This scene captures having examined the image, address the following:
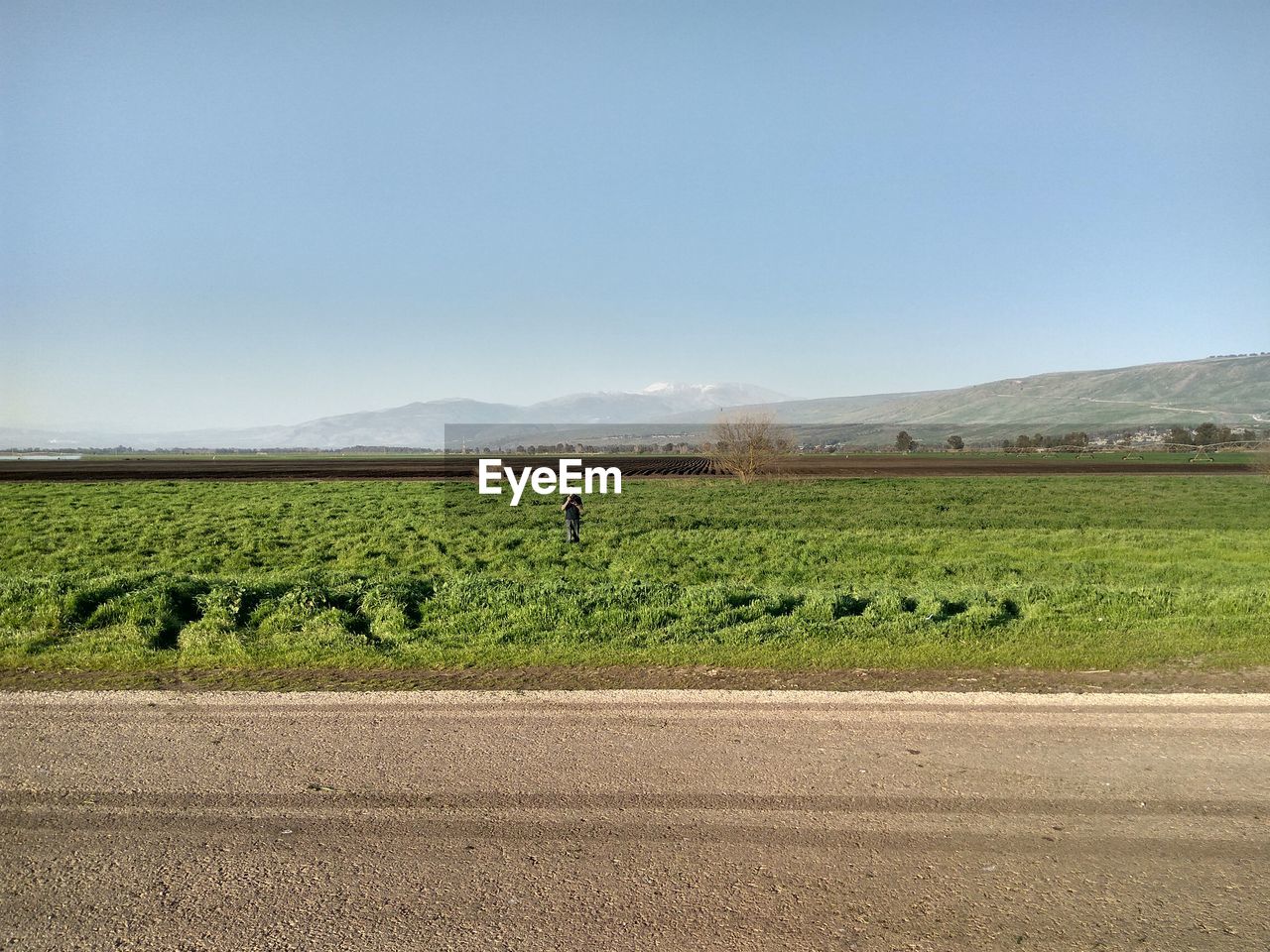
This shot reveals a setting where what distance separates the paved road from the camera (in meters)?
4.33

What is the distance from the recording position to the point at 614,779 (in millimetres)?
6082

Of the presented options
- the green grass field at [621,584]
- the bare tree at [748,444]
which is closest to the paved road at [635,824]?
the green grass field at [621,584]

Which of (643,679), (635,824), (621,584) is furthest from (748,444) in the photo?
(635,824)

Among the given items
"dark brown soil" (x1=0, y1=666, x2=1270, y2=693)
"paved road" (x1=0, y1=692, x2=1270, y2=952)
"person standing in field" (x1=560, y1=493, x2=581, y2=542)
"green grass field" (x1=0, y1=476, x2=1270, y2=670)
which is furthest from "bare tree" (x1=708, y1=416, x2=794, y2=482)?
"paved road" (x1=0, y1=692, x2=1270, y2=952)

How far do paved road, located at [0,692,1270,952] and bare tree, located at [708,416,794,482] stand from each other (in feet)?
149

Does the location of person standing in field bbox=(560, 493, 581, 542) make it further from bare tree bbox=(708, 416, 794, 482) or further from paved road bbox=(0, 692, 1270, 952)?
bare tree bbox=(708, 416, 794, 482)

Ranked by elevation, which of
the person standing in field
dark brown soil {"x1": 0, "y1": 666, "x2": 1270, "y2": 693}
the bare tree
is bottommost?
dark brown soil {"x1": 0, "y1": 666, "x2": 1270, "y2": 693}

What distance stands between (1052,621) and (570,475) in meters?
39.7

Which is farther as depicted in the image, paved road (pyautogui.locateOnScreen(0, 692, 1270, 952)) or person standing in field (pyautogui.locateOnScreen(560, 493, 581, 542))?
person standing in field (pyautogui.locateOnScreen(560, 493, 581, 542))

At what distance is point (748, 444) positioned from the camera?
176ft

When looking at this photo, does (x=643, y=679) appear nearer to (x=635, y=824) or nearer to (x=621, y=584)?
(x=635, y=824)

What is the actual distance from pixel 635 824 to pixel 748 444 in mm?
48911

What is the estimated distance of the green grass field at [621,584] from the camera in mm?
10188

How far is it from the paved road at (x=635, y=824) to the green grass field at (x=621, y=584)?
2285mm
